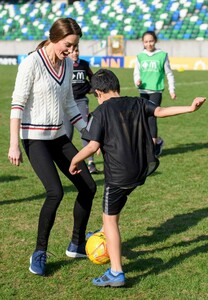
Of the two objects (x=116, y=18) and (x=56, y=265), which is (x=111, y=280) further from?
(x=116, y=18)

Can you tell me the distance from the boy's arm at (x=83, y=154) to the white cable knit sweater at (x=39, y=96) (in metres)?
0.41

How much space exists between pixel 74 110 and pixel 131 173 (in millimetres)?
1179

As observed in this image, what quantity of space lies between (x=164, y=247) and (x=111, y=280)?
122 centimetres

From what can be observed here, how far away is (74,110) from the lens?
18.3ft

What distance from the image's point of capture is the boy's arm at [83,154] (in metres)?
4.64

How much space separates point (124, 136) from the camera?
4.63m

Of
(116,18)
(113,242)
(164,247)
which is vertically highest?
(113,242)

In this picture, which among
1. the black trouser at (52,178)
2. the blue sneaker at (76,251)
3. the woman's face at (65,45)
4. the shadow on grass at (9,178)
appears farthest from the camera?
the shadow on grass at (9,178)

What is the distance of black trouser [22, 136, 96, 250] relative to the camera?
5039mm

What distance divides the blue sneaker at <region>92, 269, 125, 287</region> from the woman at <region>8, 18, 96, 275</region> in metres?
0.58

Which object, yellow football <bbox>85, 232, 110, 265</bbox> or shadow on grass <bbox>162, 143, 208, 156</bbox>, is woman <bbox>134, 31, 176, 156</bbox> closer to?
shadow on grass <bbox>162, 143, 208, 156</bbox>

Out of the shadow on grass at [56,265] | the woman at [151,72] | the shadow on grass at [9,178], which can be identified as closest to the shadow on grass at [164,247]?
the shadow on grass at [56,265]

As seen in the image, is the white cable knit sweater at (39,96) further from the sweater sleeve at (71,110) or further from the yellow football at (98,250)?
the yellow football at (98,250)

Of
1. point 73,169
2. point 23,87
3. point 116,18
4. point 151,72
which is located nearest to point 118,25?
point 116,18
